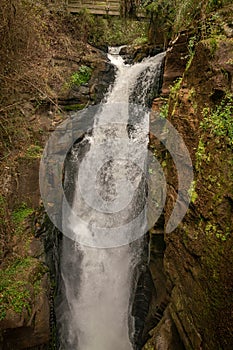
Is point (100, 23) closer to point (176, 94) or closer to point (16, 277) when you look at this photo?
point (176, 94)

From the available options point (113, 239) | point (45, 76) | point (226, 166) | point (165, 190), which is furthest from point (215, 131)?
point (45, 76)

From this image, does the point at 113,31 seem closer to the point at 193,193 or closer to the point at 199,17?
the point at 199,17

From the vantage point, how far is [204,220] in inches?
142

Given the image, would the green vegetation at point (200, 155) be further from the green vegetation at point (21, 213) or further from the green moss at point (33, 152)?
the green moss at point (33, 152)

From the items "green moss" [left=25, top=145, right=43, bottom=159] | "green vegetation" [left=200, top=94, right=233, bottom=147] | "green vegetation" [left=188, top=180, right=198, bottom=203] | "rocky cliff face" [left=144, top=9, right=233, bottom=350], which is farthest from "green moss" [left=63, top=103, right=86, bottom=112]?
"green vegetation" [left=188, top=180, right=198, bottom=203]

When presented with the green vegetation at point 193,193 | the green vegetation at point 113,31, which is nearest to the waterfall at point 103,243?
the green vegetation at point 193,193

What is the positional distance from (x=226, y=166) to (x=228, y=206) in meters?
0.51

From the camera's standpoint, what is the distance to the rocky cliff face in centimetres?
316

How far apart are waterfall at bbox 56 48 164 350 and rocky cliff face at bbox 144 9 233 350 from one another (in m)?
2.09

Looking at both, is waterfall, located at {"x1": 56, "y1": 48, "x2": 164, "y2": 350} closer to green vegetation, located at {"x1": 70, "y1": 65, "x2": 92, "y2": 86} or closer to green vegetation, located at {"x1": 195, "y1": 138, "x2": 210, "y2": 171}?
green vegetation, located at {"x1": 70, "y1": 65, "x2": 92, "y2": 86}

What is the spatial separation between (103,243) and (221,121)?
4.56 metres

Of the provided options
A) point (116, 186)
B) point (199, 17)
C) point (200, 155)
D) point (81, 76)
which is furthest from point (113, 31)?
point (200, 155)

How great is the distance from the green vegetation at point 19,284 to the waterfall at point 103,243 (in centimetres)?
147

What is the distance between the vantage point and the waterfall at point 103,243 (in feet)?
20.7
